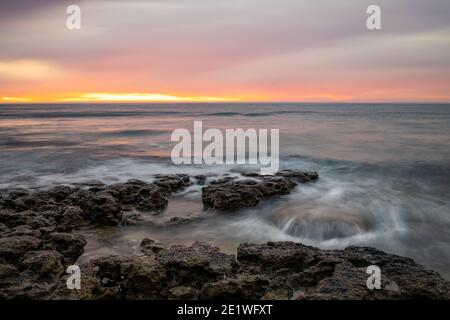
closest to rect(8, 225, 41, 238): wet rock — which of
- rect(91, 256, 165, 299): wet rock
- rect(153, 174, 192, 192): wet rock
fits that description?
rect(91, 256, 165, 299): wet rock

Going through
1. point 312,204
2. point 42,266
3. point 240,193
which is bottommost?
point 312,204

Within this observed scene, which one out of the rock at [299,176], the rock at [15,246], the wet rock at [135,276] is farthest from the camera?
the rock at [299,176]

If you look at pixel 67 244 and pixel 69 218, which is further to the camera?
pixel 69 218

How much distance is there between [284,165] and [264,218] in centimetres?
831

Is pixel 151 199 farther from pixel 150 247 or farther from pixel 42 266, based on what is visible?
pixel 42 266

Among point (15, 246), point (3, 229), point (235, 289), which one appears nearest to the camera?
point (235, 289)

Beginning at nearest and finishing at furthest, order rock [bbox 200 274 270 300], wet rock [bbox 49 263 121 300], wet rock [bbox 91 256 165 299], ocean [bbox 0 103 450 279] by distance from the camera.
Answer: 1. wet rock [bbox 49 263 121 300]
2. rock [bbox 200 274 270 300]
3. wet rock [bbox 91 256 165 299]
4. ocean [bbox 0 103 450 279]

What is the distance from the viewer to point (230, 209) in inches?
391

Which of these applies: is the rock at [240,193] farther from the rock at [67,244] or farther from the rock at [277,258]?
the rock at [67,244]

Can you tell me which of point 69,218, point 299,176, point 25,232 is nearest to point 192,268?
point 25,232

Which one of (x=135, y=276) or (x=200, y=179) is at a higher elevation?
(x=200, y=179)

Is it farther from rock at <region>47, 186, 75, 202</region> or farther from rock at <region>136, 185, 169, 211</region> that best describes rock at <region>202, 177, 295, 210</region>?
rock at <region>47, 186, 75, 202</region>

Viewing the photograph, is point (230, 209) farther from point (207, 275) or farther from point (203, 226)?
point (207, 275)

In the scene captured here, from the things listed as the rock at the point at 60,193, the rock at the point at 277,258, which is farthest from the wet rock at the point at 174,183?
the rock at the point at 277,258
